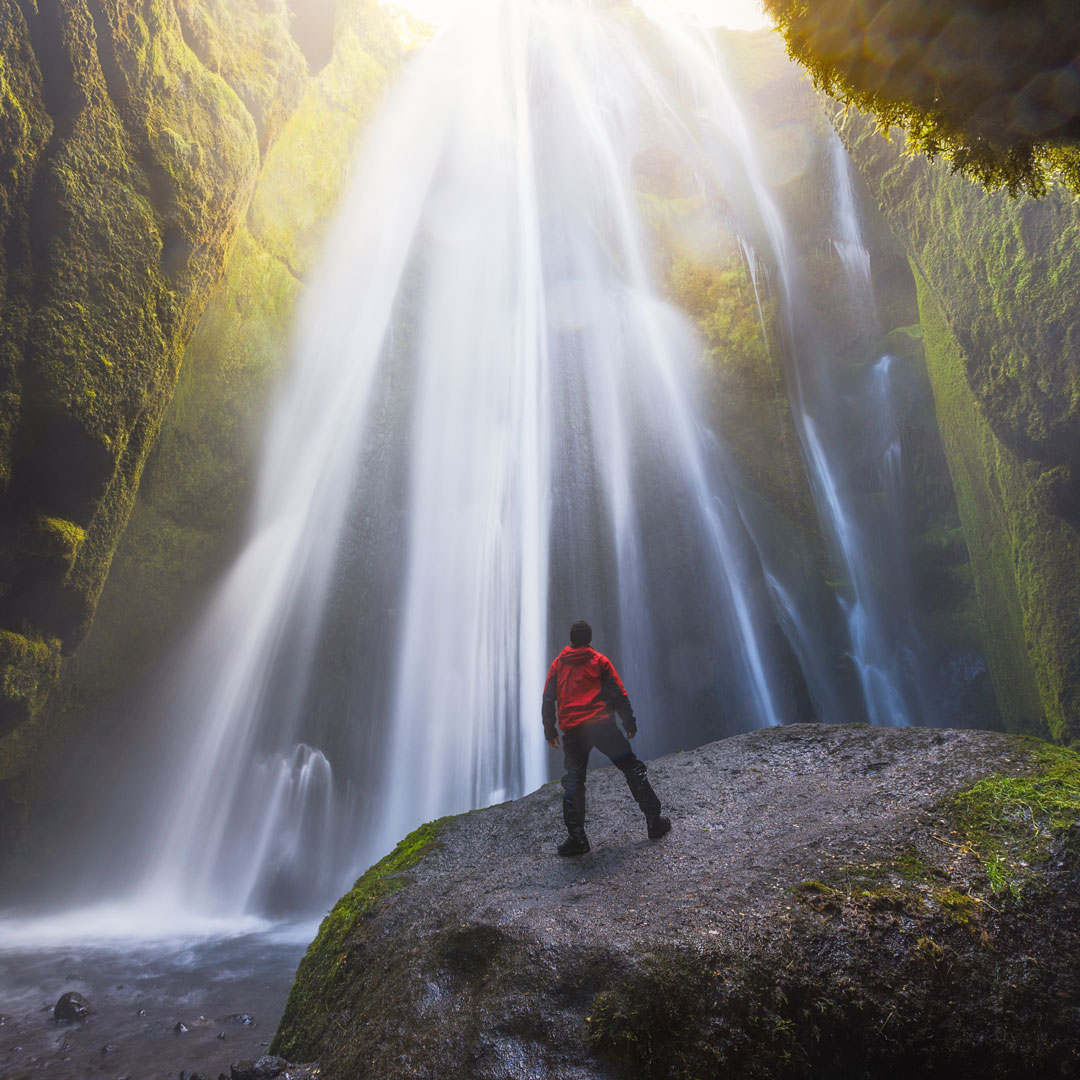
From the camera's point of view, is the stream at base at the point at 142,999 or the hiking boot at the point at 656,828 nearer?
the hiking boot at the point at 656,828

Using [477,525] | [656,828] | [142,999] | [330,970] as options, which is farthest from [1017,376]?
[142,999]

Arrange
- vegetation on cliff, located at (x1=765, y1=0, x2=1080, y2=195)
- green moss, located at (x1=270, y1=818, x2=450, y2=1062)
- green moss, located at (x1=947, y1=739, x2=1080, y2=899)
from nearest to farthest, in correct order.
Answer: vegetation on cliff, located at (x1=765, y1=0, x2=1080, y2=195), green moss, located at (x1=947, y1=739, x2=1080, y2=899), green moss, located at (x1=270, y1=818, x2=450, y2=1062)

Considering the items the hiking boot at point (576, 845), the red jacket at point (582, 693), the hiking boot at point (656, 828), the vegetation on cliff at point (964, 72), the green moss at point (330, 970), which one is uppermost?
the vegetation on cliff at point (964, 72)

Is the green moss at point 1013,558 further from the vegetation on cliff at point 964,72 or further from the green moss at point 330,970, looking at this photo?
the green moss at point 330,970

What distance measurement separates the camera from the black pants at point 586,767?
406cm

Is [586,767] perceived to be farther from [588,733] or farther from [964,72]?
[964,72]

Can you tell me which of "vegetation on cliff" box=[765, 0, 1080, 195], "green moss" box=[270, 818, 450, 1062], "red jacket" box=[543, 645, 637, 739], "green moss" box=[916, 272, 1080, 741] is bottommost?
"green moss" box=[270, 818, 450, 1062]

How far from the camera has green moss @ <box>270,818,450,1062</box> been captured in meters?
3.17

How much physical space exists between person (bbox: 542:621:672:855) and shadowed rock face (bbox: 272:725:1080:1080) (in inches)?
10.9

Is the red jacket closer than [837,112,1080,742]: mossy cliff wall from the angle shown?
Yes

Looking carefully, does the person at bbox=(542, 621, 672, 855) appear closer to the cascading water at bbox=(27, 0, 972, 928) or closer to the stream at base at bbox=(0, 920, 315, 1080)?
the stream at base at bbox=(0, 920, 315, 1080)

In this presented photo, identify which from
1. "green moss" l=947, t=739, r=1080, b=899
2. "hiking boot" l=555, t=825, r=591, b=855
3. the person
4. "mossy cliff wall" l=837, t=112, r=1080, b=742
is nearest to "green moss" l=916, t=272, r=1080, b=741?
"mossy cliff wall" l=837, t=112, r=1080, b=742

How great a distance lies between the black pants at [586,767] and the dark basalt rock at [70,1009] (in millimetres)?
5065

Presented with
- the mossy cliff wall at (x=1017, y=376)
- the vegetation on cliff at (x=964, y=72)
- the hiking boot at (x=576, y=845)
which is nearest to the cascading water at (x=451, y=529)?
the mossy cliff wall at (x=1017, y=376)
